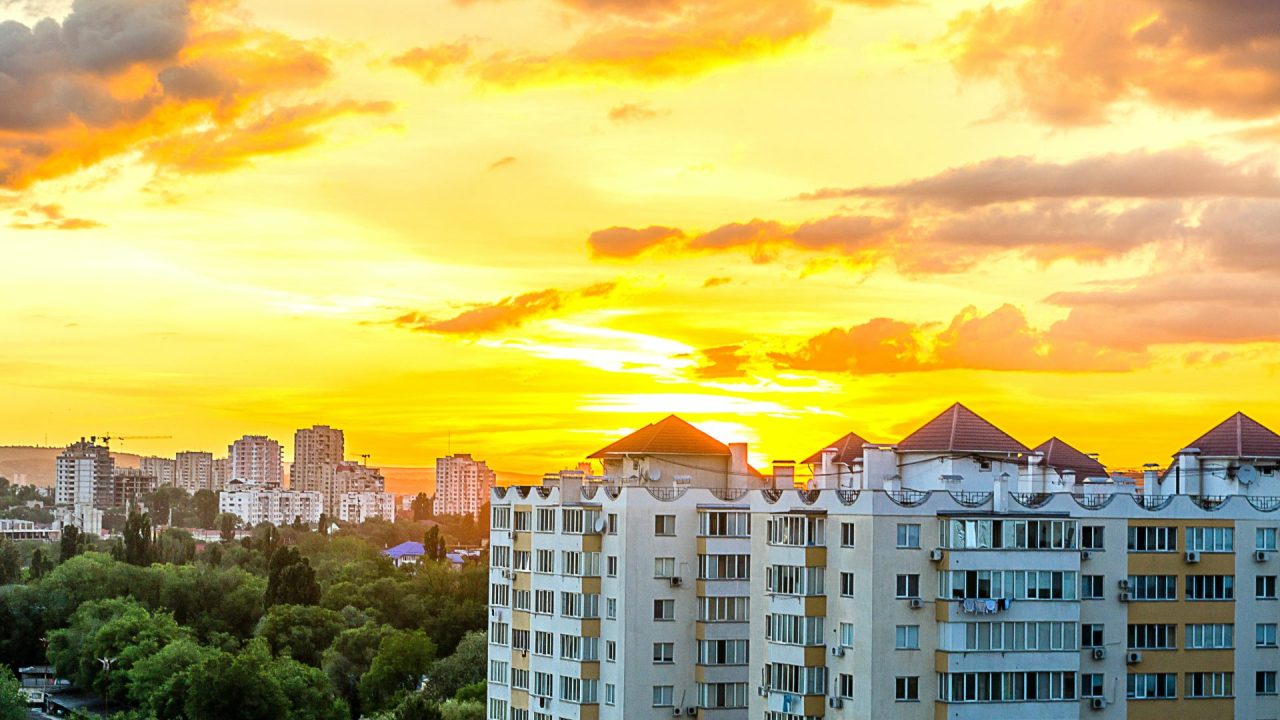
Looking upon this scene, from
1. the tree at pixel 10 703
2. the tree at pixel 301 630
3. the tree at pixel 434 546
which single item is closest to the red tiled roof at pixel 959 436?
the tree at pixel 10 703

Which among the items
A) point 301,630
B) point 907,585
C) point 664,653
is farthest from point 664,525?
point 301,630

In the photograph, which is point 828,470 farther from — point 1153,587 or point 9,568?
point 9,568

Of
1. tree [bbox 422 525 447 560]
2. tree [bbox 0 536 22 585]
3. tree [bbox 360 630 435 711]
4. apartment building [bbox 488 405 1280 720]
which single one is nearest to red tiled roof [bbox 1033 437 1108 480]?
apartment building [bbox 488 405 1280 720]

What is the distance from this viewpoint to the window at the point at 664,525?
172 ft

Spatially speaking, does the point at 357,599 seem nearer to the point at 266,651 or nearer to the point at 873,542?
the point at 266,651

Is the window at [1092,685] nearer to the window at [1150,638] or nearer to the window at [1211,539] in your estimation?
the window at [1150,638]

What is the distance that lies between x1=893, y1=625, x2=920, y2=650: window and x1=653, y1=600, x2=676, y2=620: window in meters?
11.2

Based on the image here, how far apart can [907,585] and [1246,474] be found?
13.6 meters

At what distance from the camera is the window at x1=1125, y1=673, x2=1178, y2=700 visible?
45.5m

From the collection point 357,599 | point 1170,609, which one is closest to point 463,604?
point 357,599

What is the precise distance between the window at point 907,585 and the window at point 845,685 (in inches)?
98.5

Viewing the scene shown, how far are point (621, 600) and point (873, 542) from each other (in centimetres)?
1171

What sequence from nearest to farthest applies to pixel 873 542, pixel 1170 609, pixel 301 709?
pixel 873 542, pixel 1170 609, pixel 301 709

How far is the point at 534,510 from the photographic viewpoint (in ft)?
189
